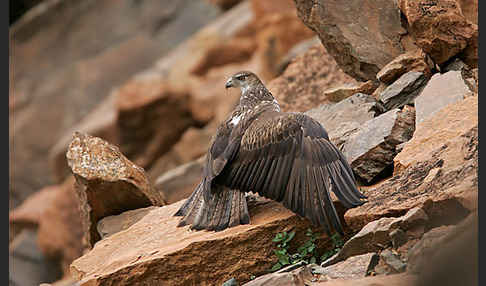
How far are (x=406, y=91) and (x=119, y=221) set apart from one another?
2.61m

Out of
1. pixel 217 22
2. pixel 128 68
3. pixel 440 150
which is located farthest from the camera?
pixel 128 68

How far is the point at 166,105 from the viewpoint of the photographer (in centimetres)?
1384

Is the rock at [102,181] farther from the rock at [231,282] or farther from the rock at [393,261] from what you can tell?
the rock at [393,261]

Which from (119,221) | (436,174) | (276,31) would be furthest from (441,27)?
(276,31)

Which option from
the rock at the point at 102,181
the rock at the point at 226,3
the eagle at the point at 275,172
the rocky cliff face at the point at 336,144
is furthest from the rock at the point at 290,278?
the rock at the point at 226,3

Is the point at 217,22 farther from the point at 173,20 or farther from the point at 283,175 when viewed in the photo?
the point at 283,175

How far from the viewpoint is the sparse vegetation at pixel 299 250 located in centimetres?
509

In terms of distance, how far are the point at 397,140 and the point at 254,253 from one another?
1.46 m

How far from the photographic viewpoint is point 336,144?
6113 millimetres

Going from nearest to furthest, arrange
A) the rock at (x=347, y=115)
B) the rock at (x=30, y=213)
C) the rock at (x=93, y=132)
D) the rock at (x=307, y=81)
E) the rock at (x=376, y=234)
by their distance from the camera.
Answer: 1. the rock at (x=376, y=234)
2. the rock at (x=347, y=115)
3. the rock at (x=307, y=81)
4. the rock at (x=30, y=213)
5. the rock at (x=93, y=132)

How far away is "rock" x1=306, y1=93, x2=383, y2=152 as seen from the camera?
20.6ft

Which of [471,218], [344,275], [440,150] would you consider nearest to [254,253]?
[344,275]

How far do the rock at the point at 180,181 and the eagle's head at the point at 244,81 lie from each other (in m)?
2.23

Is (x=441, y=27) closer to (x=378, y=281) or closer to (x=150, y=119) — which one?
(x=378, y=281)
